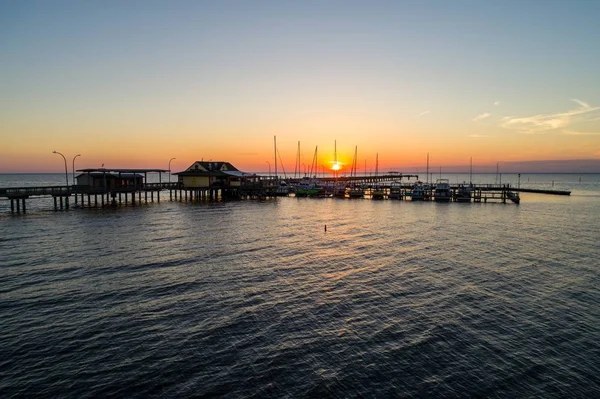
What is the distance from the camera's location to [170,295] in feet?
73.0

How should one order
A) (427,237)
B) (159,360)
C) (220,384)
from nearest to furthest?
(220,384) → (159,360) → (427,237)

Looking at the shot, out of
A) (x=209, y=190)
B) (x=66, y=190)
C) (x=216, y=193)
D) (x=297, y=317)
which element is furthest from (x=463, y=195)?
(x=66, y=190)

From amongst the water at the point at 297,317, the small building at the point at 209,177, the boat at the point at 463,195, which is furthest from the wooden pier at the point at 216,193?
the water at the point at 297,317

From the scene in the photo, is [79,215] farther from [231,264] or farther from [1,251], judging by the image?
[231,264]

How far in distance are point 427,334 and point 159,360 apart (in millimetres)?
12019

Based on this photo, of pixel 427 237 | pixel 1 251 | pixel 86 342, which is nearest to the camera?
pixel 86 342

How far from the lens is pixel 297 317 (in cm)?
1944

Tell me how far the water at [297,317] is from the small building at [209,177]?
156ft

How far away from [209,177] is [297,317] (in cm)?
7242

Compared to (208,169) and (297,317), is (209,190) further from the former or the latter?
(297,317)

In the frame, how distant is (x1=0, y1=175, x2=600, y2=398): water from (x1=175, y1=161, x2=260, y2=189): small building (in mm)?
47601

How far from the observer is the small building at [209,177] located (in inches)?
3396

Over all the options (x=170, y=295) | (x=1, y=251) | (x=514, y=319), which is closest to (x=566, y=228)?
(x=514, y=319)

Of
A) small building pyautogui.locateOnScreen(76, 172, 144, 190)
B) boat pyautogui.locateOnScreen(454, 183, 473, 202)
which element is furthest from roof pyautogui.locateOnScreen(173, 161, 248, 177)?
boat pyautogui.locateOnScreen(454, 183, 473, 202)
